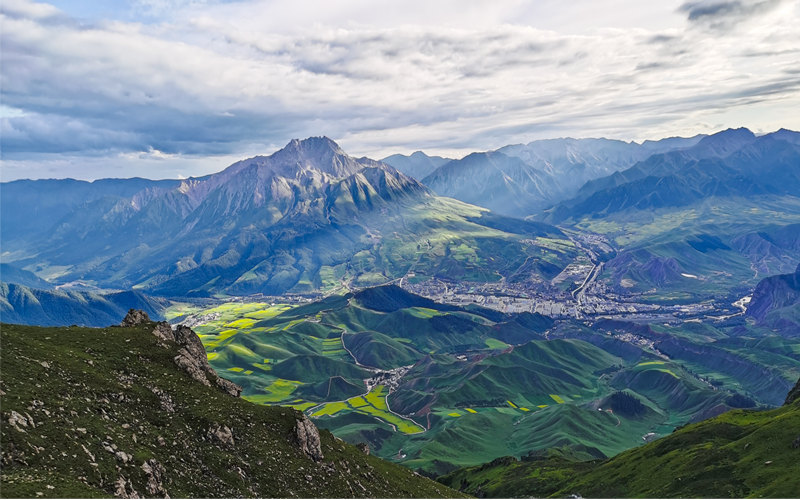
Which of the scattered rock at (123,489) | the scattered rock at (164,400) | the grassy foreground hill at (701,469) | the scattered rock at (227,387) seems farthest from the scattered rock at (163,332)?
the grassy foreground hill at (701,469)

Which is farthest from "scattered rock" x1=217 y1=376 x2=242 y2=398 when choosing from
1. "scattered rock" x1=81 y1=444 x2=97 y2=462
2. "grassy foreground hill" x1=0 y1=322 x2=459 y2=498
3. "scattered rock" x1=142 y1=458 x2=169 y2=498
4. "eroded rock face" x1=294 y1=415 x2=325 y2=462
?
"scattered rock" x1=81 y1=444 x2=97 y2=462

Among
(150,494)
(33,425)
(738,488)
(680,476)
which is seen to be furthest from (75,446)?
(680,476)

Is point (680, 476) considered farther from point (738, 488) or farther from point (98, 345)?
point (98, 345)

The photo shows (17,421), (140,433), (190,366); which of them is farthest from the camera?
(190,366)

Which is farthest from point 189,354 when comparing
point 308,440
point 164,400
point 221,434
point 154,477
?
point 154,477

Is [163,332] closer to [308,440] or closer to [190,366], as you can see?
[190,366]

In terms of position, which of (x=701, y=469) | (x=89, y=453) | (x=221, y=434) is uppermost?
(x=89, y=453)
